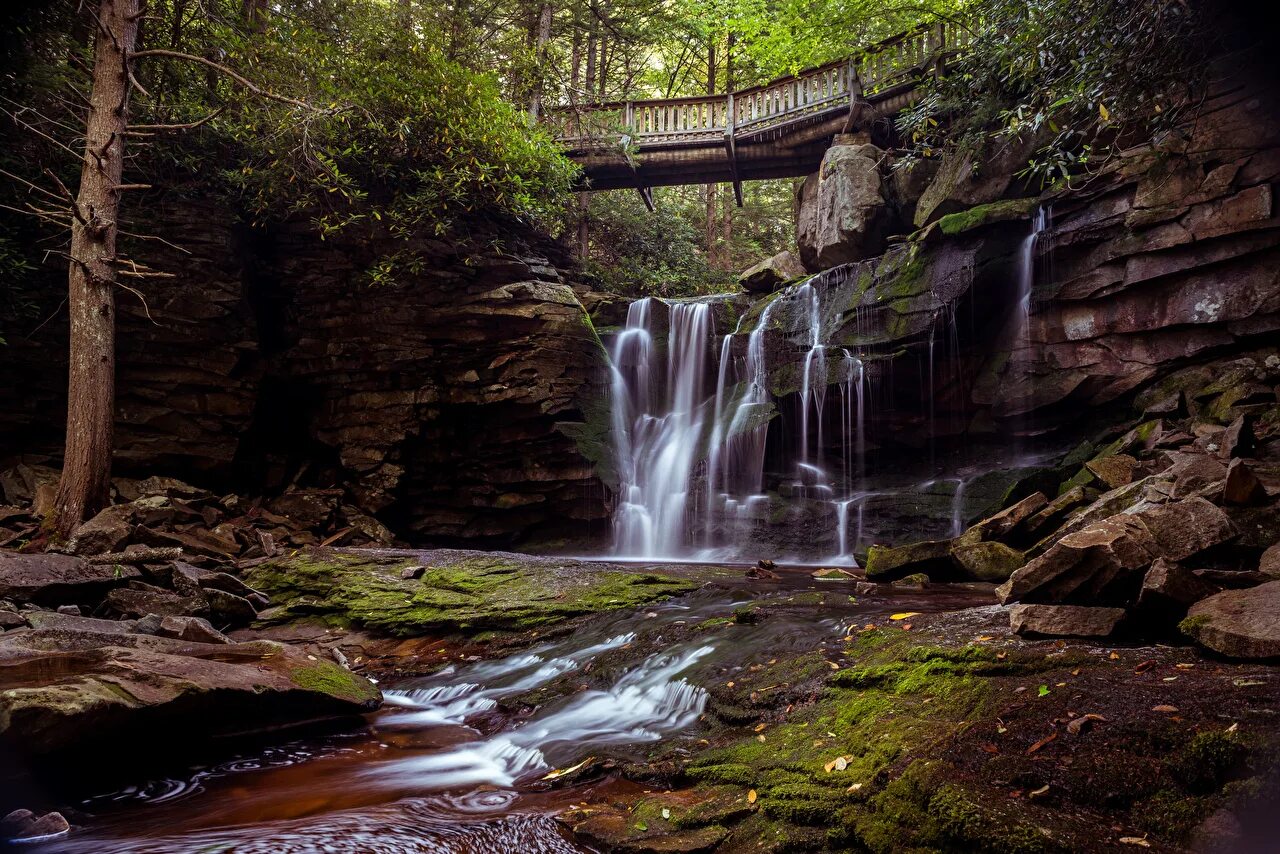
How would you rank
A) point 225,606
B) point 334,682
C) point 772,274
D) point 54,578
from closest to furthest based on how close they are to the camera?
point 334,682 → point 54,578 → point 225,606 → point 772,274

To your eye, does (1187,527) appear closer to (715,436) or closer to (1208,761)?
(1208,761)

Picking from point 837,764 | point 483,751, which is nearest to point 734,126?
point 483,751

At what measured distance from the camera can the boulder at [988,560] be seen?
22.1 ft

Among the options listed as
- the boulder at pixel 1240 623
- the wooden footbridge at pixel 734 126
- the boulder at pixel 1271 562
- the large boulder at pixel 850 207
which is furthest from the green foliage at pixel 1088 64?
the boulder at pixel 1240 623

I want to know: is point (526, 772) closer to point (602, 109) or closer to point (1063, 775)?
point (1063, 775)

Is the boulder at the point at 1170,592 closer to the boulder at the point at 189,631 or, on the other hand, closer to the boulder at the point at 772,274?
the boulder at the point at 189,631

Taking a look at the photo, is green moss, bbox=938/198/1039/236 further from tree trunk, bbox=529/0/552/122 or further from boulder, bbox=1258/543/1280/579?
tree trunk, bbox=529/0/552/122

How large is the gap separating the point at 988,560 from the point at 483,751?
207 inches

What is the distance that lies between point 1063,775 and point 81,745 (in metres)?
4.62

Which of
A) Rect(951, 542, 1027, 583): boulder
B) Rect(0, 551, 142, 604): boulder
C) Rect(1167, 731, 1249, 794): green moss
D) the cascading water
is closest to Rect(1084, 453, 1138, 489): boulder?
Rect(951, 542, 1027, 583): boulder

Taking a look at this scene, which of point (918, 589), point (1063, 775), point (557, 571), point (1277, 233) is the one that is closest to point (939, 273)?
point (1277, 233)

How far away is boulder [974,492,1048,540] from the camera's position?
7.24 m

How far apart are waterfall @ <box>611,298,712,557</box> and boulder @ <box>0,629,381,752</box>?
767 cm

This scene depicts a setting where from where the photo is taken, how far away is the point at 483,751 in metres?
4.41
